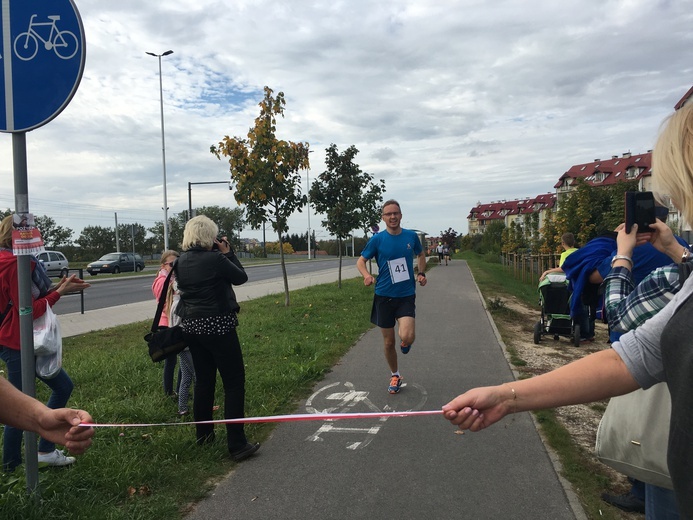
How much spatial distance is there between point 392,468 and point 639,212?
7.99ft

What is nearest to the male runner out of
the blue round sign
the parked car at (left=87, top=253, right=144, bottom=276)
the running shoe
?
the running shoe

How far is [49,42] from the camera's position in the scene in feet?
9.11

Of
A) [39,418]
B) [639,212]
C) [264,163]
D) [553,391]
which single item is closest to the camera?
[553,391]

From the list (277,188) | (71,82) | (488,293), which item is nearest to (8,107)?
(71,82)

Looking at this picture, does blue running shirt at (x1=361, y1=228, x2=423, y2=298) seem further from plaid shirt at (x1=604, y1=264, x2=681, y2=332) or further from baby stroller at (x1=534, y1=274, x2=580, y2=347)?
baby stroller at (x1=534, y1=274, x2=580, y2=347)

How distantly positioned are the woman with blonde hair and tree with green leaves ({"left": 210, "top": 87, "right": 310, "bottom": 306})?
9883mm

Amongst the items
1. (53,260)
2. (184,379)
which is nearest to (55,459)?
(184,379)

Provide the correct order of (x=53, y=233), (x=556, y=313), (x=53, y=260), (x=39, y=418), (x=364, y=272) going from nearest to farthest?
(x=39, y=418), (x=364, y=272), (x=556, y=313), (x=53, y=260), (x=53, y=233)

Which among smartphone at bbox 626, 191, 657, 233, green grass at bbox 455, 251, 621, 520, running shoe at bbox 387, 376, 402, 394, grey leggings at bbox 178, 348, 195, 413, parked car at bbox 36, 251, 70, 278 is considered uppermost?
smartphone at bbox 626, 191, 657, 233

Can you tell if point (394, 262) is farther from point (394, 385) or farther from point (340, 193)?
point (340, 193)

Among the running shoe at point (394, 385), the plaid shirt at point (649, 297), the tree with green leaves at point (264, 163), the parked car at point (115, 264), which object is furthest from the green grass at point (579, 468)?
the parked car at point (115, 264)

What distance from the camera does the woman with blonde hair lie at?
1148 millimetres

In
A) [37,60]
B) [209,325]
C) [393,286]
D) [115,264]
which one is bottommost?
[115,264]

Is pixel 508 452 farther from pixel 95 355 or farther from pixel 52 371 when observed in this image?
pixel 95 355
